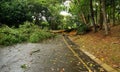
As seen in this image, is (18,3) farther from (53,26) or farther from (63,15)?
(63,15)

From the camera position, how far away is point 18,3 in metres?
39.2

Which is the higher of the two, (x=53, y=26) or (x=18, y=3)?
(x=18, y=3)

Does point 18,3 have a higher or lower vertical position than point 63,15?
higher

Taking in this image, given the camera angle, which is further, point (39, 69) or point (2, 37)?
point (2, 37)

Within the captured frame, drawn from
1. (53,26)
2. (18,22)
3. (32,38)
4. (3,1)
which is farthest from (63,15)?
(32,38)

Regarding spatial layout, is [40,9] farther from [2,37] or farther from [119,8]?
[2,37]

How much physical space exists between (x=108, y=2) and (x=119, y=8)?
4.50 metres

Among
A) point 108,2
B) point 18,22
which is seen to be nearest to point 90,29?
point 108,2

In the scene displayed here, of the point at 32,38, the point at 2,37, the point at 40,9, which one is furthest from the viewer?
the point at 40,9

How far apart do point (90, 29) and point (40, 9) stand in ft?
74.6

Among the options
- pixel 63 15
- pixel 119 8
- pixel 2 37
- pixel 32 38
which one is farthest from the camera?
pixel 63 15

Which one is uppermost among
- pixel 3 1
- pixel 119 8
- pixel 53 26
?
pixel 3 1

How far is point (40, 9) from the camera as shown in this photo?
4819cm

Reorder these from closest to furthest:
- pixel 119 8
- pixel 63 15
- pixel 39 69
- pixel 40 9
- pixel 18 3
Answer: pixel 39 69
pixel 119 8
pixel 18 3
pixel 40 9
pixel 63 15
